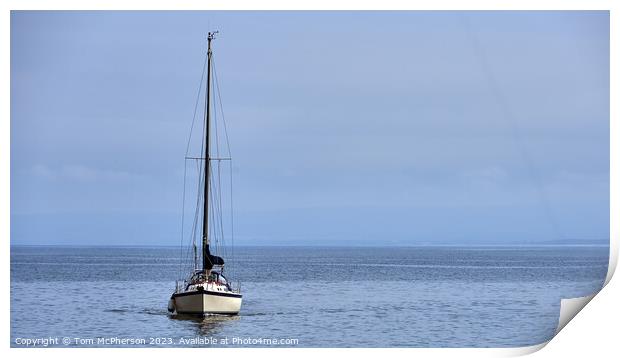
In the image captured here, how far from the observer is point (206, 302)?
13.9 m

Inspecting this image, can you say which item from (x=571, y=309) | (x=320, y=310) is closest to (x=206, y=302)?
(x=320, y=310)

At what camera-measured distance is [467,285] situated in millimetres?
24000

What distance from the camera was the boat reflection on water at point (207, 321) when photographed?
1260 centimetres

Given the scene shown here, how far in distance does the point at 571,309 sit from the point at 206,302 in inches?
223

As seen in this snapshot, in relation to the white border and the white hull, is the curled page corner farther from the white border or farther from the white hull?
the white hull

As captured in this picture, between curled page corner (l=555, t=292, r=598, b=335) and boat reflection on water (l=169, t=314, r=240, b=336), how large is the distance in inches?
167
